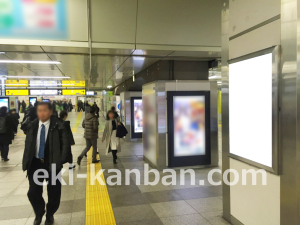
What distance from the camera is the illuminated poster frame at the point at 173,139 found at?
6.48m

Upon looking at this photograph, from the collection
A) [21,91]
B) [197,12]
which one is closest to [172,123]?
[197,12]

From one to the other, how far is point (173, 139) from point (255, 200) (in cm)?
360

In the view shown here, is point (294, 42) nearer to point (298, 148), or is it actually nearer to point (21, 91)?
point (298, 148)

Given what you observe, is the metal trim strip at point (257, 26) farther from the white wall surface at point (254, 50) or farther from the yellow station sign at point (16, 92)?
the yellow station sign at point (16, 92)

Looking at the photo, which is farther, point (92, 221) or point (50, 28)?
point (50, 28)

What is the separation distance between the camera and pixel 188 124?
662 cm

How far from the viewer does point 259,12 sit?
115 inches

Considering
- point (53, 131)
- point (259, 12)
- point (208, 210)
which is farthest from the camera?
point (208, 210)

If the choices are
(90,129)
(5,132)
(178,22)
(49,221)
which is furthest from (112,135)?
(49,221)

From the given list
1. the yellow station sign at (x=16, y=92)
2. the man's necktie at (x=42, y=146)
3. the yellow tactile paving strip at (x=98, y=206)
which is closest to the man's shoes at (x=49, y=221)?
the yellow tactile paving strip at (x=98, y=206)

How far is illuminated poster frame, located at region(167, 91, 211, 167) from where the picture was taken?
21.3ft

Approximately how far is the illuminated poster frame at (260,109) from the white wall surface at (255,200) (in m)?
0.13

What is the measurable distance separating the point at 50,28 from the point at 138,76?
5.51 metres

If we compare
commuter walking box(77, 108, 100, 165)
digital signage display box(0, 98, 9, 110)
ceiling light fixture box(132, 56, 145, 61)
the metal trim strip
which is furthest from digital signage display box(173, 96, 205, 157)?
digital signage display box(0, 98, 9, 110)
